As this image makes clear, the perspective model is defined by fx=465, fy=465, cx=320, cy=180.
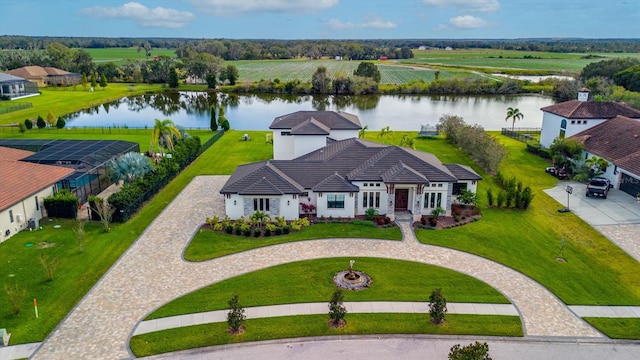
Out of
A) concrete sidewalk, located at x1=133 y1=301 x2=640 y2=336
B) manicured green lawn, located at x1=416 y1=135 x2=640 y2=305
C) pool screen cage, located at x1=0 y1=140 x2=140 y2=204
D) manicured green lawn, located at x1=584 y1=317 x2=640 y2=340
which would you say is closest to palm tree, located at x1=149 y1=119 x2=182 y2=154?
pool screen cage, located at x1=0 y1=140 x2=140 y2=204

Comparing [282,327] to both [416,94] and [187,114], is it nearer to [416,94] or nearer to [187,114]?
[187,114]

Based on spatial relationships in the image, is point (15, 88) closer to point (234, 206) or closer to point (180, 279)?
point (234, 206)

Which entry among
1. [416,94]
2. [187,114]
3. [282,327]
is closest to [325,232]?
[282,327]

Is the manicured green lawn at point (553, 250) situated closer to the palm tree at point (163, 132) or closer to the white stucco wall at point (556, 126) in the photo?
the white stucco wall at point (556, 126)

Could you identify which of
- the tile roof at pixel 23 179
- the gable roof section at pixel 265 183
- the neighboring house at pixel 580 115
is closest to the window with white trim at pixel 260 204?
the gable roof section at pixel 265 183

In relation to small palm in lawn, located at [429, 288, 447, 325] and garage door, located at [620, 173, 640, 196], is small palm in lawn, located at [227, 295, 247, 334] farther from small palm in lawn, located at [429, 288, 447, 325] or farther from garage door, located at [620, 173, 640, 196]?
garage door, located at [620, 173, 640, 196]

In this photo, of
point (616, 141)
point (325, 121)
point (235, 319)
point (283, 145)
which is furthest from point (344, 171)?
point (616, 141)
